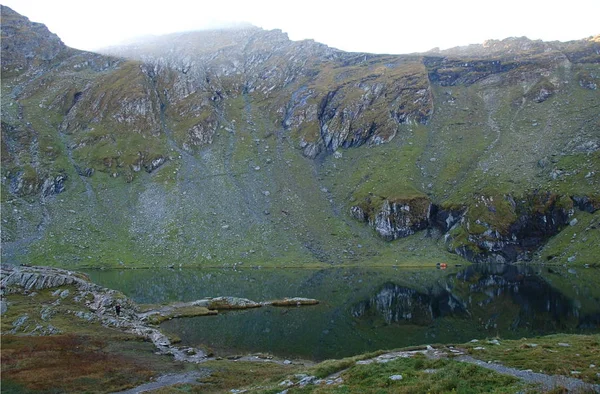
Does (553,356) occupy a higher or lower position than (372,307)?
higher

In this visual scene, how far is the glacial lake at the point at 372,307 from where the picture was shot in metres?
48.1

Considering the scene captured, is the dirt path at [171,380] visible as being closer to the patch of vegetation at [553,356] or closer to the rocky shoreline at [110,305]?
the rocky shoreline at [110,305]

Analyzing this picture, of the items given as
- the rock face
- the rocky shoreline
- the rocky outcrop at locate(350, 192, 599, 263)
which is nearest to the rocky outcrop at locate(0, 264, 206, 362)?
the rocky shoreline

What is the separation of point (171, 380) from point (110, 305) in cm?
3601

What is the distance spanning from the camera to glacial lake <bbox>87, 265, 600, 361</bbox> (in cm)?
4812

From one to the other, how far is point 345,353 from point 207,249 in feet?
350

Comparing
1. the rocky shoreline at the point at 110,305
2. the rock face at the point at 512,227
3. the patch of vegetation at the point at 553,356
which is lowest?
the rock face at the point at 512,227

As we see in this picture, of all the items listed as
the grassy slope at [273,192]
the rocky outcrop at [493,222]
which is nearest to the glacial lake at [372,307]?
the rocky outcrop at [493,222]

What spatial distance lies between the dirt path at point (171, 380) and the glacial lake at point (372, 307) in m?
10.0

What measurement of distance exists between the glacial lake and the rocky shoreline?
347 cm

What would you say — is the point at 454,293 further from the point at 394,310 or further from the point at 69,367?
the point at 69,367

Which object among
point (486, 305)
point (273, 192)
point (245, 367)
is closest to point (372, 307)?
point (486, 305)

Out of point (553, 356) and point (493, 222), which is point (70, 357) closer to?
point (553, 356)

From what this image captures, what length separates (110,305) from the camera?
6259cm
